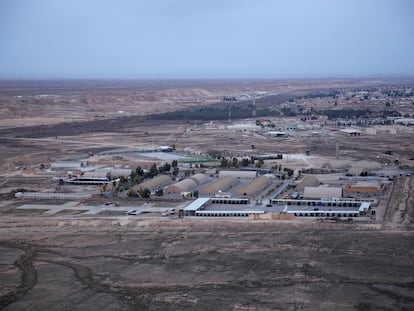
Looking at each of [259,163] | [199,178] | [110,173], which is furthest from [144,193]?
[259,163]

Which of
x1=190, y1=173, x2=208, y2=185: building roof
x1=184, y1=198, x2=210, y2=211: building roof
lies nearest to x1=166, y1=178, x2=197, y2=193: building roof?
x1=190, y1=173, x2=208, y2=185: building roof

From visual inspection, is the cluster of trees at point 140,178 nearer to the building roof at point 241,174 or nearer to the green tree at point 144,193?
the green tree at point 144,193

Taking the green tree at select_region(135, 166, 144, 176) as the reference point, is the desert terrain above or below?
above

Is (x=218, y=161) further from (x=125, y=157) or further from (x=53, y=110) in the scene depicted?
(x=53, y=110)

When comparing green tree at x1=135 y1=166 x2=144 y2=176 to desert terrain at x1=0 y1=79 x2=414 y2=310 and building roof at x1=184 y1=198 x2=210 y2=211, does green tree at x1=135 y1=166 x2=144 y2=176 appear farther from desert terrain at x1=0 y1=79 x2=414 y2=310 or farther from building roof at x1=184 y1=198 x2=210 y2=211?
building roof at x1=184 y1=198 x2=210 y2=211

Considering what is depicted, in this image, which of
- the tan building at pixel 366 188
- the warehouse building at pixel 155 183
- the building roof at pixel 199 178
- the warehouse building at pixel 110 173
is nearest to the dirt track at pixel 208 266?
the warehouse building at pixel 155 183

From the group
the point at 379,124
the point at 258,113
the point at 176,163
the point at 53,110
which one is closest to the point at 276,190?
the point at 176,163
